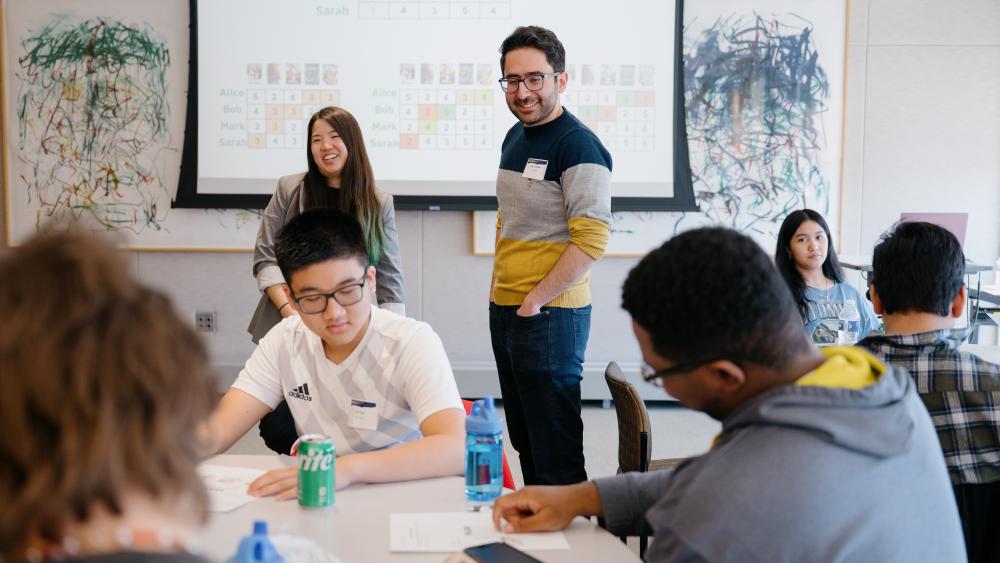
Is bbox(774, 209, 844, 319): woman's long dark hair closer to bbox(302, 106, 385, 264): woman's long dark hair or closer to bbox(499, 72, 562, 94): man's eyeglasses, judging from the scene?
bbox(499, 72, 562, 94): man's eyeglasses

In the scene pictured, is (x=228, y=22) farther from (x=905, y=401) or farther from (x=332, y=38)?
(x=905, y=401)

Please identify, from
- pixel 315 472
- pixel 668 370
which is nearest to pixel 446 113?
pixel 315 472

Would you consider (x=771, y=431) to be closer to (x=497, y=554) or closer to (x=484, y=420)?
(x=497, y=554)

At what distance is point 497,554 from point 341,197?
1.81 m

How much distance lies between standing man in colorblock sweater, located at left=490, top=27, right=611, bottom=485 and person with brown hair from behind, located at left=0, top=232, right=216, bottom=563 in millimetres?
2079

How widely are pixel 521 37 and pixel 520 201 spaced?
0.53m

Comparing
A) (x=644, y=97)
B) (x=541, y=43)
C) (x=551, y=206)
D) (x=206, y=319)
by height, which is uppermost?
(x=644, y=97)

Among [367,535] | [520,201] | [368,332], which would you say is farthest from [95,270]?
[520,201]

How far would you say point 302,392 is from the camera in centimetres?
198

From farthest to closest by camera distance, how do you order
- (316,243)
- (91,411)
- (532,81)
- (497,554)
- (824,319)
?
(824,319)
(532,81)
(316,243)
(497,554)
(91,411)

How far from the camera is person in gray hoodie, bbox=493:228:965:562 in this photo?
1.00 m

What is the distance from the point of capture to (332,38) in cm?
463

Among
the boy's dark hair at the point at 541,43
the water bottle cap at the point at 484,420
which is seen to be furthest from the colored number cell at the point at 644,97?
the water bottle cap at the point at 484,420

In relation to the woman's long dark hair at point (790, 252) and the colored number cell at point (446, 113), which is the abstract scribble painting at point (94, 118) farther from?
the woman's long dark hair at point (790, 252)
